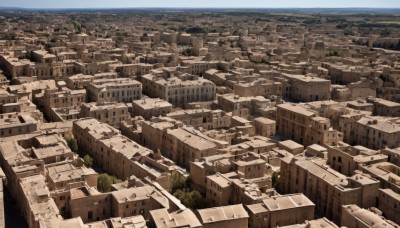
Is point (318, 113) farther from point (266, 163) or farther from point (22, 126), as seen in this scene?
point (22, 126)

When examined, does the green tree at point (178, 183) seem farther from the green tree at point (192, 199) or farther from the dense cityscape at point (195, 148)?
the green tree at point (192, 199)

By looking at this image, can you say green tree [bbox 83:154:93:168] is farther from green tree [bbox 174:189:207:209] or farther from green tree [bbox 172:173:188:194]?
green tree [bbox 174:189:207:209]

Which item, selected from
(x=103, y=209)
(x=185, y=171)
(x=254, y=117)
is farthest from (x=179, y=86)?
(x=103, y=209)

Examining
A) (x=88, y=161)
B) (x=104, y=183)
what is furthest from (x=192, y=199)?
(x=88, y=161)

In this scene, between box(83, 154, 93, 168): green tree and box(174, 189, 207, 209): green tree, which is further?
box(83, 154, 93, 168): green tree

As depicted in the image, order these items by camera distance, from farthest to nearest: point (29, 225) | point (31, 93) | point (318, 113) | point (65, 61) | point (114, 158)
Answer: point (65, 61) < point (31, 93) < point (318, 113) < point (114, 158) < point (29, 225)

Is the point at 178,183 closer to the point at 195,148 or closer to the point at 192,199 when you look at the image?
the point at 192,199

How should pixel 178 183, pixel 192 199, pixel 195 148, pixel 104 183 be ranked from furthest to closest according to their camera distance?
pixel 195 148 → pixel 178 183 → pixel 104 183 → pixel 192 199

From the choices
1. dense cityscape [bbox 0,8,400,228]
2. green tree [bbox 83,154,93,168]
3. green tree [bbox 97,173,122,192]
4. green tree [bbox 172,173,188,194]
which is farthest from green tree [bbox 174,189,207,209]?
green tree [bbox 83,154,93,168]
